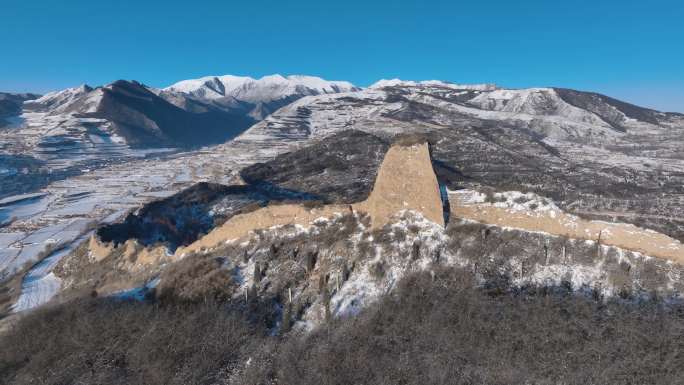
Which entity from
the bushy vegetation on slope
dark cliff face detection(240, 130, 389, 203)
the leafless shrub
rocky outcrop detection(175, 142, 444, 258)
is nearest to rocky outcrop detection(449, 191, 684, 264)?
rocky outcrop detection(175, 142, 444, 258)

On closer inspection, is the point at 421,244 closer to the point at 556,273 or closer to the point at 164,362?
the point at 556,273

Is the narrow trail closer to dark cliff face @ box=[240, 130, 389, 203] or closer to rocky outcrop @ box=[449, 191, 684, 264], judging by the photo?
rocky outcrop @ box=[449, 191, 684, 264]

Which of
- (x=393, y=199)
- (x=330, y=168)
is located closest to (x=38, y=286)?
(x=393, y=199)

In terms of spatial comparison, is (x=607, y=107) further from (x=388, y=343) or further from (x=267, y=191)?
(x=388, y=343)

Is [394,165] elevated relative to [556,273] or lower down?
elevated

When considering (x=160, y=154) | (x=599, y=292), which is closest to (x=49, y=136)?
(x=160, y=154)
